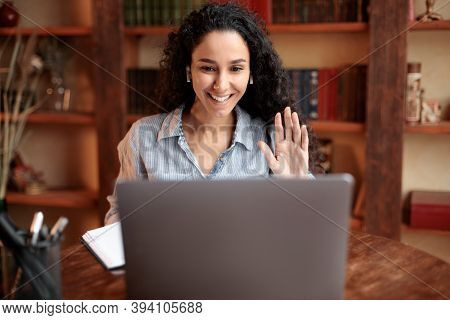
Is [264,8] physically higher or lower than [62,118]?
higher

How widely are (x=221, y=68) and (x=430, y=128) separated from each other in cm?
71

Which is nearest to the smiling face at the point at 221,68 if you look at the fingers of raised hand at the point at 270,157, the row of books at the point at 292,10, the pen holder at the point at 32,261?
the fingers of raised hand at the point at 270,157

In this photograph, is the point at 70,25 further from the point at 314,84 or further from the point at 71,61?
the point at 314,84

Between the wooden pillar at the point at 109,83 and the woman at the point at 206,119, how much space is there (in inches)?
21.7

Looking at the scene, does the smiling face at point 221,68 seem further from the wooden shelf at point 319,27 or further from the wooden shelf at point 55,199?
Answer: the wooden shelf at point 55,199

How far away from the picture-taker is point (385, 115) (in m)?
1.42

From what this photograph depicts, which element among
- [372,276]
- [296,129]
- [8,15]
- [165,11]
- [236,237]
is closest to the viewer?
[236,237]

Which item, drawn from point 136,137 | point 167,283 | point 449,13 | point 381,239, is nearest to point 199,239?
point 167,283

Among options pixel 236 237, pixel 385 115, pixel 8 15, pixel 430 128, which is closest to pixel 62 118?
pixel 8 15

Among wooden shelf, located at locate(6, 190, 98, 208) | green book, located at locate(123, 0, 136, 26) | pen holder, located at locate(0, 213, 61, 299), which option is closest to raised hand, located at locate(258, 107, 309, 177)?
pen holder, located at locate(0, 213, 61, 299)

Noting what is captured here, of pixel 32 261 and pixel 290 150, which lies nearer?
pixel 32 261

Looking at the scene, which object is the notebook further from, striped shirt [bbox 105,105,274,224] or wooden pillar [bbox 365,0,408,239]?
wooden pillar [bbox 365,0,408,239]

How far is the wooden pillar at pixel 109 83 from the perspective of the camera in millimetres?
1583

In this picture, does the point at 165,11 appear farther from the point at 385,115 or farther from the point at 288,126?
the point at 288,126
